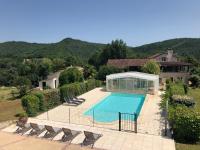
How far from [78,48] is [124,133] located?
86797 millimetres

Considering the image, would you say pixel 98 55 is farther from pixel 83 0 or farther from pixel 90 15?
pixel 83 0

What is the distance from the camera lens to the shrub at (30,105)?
17141 mm

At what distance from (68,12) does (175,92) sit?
1695 centimetres

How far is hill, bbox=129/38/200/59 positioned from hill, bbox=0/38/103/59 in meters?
20.7

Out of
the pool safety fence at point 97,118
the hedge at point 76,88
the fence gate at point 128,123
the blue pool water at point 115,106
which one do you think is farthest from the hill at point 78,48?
the fence gate at point 128,123

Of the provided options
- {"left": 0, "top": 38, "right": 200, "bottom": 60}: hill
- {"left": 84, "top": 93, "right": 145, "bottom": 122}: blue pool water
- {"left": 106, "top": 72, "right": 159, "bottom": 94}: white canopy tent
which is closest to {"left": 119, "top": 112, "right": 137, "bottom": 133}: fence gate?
{"left": 84, "top": 93, "right": 145, "bottom": 122}: blue pool water

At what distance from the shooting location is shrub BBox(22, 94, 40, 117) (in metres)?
17.1

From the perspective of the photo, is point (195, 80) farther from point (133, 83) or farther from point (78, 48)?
point (78, 48)

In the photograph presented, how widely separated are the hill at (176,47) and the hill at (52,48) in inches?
815

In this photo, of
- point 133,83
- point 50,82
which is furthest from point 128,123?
point 50,82

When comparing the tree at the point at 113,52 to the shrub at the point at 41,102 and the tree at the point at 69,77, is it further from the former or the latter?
the shrub at the point at 41,102

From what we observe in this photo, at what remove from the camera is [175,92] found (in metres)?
20.4

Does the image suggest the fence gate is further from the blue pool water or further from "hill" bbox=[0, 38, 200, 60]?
"hill" bbox=[0, 38, 200, 60]

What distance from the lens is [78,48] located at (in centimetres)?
9775
